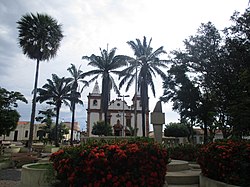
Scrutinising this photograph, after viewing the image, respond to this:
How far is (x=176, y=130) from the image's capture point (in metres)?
34.6

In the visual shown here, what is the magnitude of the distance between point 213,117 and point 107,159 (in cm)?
1949

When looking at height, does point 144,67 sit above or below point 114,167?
above

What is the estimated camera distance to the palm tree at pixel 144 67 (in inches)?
971

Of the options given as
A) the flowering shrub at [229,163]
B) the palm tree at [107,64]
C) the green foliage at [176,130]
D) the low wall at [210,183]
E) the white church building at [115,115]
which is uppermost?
the palm tree at [107,64]

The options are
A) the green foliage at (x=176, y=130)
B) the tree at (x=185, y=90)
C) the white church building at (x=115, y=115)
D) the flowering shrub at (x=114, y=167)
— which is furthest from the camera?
the white church building at (x=115, y=115)

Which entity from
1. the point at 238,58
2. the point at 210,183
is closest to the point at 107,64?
the point at 238,58

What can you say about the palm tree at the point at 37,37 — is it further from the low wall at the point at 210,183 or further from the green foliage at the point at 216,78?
the low wall at the point at 210,183

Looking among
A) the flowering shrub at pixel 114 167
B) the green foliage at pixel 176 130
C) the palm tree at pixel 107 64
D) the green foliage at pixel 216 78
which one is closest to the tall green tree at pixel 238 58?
the green foliage at pixel 216 78

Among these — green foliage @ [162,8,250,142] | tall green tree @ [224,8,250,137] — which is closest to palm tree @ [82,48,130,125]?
green foliage @ [162,8,250,142]

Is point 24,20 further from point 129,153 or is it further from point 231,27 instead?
point 129,153

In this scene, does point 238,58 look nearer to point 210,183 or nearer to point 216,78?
point 216,78

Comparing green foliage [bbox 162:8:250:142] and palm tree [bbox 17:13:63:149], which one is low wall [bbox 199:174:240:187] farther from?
palm tree [bbox 17:13:63:149]

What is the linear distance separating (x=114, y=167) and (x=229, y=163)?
2.94 metres

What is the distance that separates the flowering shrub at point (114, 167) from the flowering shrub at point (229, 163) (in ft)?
5.49
